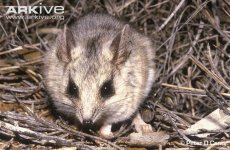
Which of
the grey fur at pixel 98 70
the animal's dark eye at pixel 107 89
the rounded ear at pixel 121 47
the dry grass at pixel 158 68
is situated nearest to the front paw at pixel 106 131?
the grey fur at pixel 98 70

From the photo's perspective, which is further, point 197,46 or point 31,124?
point 197,46

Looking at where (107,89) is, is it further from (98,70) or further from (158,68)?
(158,68)

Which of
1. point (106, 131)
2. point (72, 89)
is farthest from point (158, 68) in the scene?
point (72, 89)

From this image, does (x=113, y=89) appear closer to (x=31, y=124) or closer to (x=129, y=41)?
(x=129, y=41)

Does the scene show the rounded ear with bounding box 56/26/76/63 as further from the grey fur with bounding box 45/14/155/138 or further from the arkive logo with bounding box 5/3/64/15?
the arkive logo with bounding box 5/3/64/15

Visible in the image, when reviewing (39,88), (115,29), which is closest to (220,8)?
(115,29)

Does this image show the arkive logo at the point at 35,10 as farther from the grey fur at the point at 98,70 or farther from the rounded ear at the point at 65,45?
the rounded ear at the point at 65,45

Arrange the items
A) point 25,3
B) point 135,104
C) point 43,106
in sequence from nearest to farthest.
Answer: point 135,104
point 43,106
point 25,3
